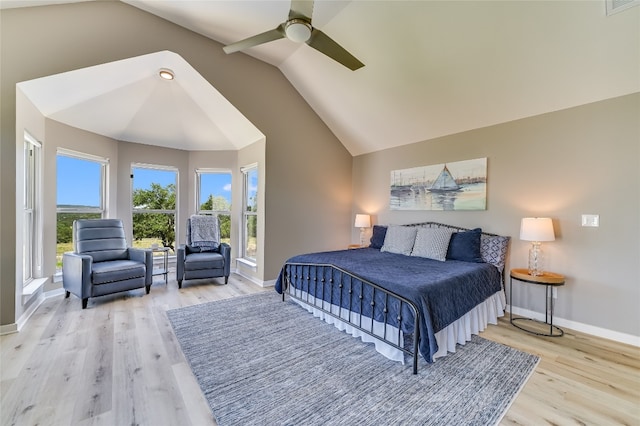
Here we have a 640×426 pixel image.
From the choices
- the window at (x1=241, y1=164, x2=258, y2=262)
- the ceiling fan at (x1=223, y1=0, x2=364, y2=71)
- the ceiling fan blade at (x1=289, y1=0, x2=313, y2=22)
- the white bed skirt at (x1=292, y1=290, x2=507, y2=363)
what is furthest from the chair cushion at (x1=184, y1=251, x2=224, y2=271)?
the ceiling fan blade at (x1=289, y1=0, x2=313, y2=22)

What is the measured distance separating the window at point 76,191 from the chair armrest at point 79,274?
693 mm

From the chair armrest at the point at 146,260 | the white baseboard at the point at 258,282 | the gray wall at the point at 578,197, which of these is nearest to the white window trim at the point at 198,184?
the white baseboard at the point at 258,282

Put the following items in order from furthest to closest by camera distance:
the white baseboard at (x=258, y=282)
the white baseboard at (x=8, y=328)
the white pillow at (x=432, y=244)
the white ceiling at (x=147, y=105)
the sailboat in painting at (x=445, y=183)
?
1. the white baseboard at (x=258, y=282)
2. the sailboat in painting at (x=445, y=183)
3. the white pillow at (x=432, y=244)
4. the white ceiling at (x=147, y=105)
5. the white baseboard at (x=8, y=328)

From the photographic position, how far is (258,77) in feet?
14.1

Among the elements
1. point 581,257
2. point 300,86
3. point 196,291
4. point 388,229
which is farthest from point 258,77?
point 581,257

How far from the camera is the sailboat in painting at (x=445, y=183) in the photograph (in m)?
4.13

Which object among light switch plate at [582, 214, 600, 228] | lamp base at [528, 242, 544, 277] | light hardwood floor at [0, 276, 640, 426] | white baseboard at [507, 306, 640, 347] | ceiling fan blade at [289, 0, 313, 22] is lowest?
light hardwood floor at [0, 276, 640, 426]

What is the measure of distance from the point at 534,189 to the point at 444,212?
118 cm

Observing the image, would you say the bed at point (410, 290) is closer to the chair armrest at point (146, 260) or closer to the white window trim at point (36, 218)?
the chair armrest at point (146, 260)

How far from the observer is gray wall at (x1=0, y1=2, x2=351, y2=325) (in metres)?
2.67

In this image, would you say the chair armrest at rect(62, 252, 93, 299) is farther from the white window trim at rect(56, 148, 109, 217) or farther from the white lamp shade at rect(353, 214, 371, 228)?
the white lamp shade at rect(353, 214, 371, 228)

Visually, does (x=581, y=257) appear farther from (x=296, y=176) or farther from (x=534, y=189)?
(x=296, y=176)

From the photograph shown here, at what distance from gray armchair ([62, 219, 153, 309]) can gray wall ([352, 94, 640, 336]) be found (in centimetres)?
488

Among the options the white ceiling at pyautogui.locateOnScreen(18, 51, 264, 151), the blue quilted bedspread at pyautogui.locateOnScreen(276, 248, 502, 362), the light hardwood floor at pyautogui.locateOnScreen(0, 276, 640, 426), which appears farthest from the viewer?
the white ceiling at pyautogui.locateOnScreen(18, 51, 264, 151)
